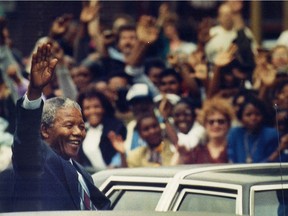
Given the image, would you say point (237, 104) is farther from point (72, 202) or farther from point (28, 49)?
point (72, 202)

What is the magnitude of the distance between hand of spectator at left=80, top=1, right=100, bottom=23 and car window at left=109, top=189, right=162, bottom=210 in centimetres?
463

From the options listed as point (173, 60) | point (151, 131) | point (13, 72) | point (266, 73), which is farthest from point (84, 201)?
point (173, 60)

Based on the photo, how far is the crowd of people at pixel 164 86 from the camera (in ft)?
20.6

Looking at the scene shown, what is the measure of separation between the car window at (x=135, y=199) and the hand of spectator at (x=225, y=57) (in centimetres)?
396

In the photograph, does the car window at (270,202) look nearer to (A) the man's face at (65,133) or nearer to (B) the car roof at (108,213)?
(B) the car roof at (108,213)

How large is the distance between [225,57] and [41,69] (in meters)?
4.32

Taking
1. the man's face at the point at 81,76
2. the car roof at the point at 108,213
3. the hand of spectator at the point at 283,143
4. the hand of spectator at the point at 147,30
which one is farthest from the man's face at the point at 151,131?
the car roof at the point at 108,213

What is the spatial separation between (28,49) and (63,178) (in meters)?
4.18

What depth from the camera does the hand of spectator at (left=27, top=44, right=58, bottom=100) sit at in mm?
3820

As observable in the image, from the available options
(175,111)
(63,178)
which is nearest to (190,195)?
(63,178)

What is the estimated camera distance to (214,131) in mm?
7125

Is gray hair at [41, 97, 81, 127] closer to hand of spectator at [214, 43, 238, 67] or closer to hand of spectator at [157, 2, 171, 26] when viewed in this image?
hand of spectator at [214, 43, 238, 67]

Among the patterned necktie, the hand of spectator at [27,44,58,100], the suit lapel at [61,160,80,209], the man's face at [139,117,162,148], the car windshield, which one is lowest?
the man's face at [139,117,162,148]

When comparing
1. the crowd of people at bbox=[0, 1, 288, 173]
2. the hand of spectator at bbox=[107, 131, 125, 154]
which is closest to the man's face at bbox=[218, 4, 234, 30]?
the crowd of people at bbox=[0, 1, 288, 173]
